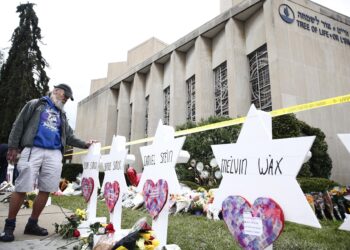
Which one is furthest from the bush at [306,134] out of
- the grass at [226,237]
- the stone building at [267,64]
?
the grass at [226,237]

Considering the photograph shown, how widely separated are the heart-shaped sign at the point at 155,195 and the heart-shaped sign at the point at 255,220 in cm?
78

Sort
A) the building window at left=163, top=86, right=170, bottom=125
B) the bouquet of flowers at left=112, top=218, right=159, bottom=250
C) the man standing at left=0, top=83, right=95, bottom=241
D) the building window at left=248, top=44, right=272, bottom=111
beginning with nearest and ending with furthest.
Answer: the bouquet of flowers at left=112, top=218, right=159, bottom=250 < the man standing at left=0, top=83, right=95, bottom=241 < the building window at left=248, top=44, right=272, bottom=111 < the building window at left=163, top=86, right=170, bottom=125

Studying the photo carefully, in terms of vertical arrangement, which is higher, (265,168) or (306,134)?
(306,134)

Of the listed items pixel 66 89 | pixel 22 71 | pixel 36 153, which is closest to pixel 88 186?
pixel 36 153

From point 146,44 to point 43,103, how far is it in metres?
28.3

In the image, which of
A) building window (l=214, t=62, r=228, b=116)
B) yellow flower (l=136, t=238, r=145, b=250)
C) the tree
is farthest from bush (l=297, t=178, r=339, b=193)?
the tree

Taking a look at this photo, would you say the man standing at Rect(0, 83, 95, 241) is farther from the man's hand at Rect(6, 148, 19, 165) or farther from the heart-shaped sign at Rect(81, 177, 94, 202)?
the heart-shaped sign at Rect(81, 177, 94, 202)

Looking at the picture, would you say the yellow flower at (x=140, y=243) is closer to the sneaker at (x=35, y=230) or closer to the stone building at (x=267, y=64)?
the sneaker at (x=35, y=230)

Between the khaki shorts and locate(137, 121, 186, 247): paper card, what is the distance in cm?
120

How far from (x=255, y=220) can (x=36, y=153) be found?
8.84 ft

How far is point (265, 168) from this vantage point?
6.29ft

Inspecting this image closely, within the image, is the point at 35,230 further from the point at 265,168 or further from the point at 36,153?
the point at 265,168

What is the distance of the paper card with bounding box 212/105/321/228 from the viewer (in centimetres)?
173

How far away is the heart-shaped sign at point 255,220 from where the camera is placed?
5.92 feet
